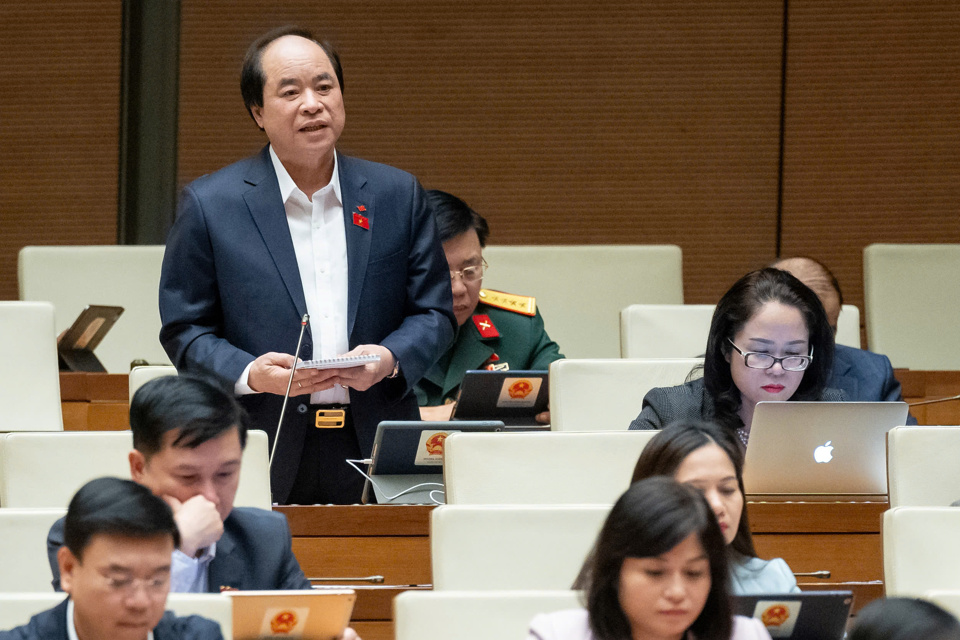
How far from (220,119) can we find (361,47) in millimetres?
592

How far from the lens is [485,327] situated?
3.68m

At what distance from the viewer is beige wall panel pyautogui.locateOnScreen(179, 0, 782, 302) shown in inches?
201

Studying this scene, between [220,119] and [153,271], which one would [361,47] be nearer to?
[220,119]

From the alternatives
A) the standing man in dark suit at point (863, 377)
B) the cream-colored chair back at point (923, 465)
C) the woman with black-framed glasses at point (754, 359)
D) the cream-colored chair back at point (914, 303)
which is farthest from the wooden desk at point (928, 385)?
the cream-colored chair back at point (923, 465)

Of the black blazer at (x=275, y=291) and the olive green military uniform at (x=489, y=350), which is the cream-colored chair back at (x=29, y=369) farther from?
the olive green military uniform at (x=489, y=350)

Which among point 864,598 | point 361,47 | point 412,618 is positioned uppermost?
point 361,47

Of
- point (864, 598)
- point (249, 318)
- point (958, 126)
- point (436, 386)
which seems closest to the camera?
point (864, 598)

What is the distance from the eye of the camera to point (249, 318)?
8.93ft

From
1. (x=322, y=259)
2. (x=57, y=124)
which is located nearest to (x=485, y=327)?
(x=322, y=259)

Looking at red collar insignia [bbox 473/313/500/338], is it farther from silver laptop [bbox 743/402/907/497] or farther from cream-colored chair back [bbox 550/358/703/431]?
silver laptop [bbox 743/402/907/497]

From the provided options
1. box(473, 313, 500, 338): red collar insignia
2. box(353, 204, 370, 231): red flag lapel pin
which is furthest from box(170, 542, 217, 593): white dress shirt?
box(473, 313, 500, 338): red collar insignia

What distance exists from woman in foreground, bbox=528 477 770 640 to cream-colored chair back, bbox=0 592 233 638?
378 mm

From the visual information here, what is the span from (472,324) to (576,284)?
0.64m

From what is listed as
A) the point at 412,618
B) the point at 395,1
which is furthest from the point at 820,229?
the point at 412,618
